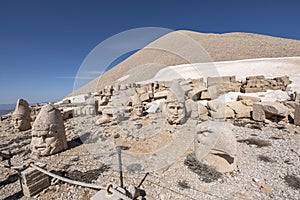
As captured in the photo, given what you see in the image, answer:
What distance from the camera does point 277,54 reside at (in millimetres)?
32375

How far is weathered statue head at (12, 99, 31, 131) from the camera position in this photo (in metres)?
8.18

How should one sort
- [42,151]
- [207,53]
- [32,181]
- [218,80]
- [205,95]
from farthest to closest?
[207,53], [218,80], [205,95], [42,151], [32,181]

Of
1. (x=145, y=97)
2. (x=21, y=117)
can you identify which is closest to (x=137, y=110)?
(x=145, y=97)

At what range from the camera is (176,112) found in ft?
24.2

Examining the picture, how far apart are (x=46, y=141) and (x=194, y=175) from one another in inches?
169

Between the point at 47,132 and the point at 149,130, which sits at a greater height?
the point at 47,132

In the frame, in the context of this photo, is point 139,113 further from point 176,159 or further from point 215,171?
point 215,171

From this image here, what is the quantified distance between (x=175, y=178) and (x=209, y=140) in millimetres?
1168

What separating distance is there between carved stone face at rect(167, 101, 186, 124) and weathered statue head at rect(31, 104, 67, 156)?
4.27 meters

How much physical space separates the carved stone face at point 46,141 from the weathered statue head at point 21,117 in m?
4.16

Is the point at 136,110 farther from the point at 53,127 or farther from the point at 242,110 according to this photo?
the point at 242,110

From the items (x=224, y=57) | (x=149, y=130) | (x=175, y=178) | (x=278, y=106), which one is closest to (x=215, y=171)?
(x=175, y=178)

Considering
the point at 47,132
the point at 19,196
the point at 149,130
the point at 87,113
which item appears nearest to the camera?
the point at 19,196

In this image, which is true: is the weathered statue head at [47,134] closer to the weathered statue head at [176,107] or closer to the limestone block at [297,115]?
the weathered statue head at [176,107]
